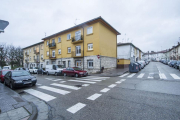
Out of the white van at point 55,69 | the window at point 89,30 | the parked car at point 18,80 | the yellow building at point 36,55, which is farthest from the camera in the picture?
the yellow building at point 36,55

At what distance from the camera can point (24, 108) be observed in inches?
145

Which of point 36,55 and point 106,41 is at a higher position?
point 106,41

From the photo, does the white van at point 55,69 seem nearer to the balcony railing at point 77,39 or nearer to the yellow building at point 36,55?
the balcony railing at point 77,39

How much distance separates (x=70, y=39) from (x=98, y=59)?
841 centimetres

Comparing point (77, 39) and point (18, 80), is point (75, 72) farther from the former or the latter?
point (77, 39)

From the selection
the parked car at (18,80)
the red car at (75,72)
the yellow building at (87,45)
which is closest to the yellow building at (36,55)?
the yellow building at (87,45)

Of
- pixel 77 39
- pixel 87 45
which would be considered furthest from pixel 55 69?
pixel 77 39

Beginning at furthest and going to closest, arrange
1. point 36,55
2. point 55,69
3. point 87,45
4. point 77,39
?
point 36,55
point 77,39
point 87,45
point 55,69

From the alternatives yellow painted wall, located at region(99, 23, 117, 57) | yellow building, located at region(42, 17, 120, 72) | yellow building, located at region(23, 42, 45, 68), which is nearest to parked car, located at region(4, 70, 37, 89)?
yellow building, located at region(42, 17, 120, 72)

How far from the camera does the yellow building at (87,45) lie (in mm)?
16156

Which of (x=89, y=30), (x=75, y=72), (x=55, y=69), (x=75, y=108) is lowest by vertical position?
(x=75, y=108)

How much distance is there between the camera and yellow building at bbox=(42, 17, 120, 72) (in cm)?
1616

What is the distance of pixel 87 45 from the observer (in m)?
17.4

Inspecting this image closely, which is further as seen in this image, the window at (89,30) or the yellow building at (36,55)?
the yellow building at (36,55)
